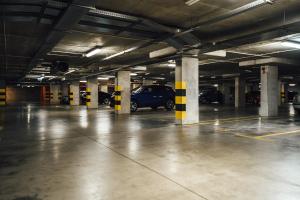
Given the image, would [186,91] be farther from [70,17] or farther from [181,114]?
[70,17]

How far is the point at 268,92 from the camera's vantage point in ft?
41.5

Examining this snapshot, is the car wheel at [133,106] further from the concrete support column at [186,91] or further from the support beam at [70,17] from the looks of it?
the support beam at [70,17]

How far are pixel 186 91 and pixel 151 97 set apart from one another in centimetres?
687

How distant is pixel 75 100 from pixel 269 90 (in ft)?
63.2

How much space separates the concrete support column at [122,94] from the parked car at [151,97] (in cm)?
74

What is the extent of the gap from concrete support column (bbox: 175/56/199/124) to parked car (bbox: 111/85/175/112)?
6.53 meters

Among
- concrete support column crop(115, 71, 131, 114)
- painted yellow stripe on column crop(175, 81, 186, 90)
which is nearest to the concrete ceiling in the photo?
painted yellow stripe on column crop(175, 81, 186, 90)

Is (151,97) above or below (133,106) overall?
above

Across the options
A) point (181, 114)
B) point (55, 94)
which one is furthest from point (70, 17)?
point (55, 94)

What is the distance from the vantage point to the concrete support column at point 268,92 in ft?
41.3

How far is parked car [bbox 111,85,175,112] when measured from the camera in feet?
51.4

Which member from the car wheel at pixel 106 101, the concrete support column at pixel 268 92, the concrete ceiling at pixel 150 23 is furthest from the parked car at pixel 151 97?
the car wheel at pixel 106 101

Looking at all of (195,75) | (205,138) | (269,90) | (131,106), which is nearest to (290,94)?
(269,90)

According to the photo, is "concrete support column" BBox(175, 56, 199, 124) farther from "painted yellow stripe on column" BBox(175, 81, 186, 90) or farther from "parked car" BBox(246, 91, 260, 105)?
"parked car" BBox(246, 91, 260, 105)
